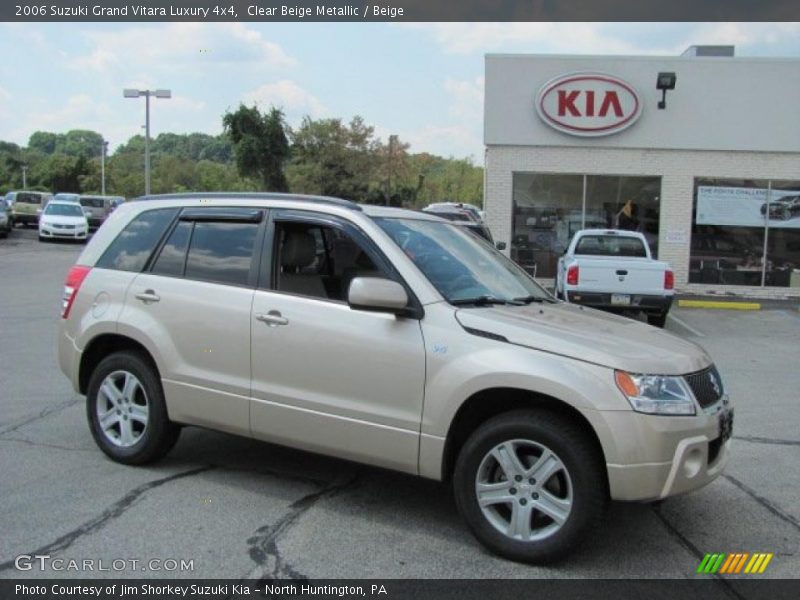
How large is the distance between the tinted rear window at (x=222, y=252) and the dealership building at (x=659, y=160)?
13.7m

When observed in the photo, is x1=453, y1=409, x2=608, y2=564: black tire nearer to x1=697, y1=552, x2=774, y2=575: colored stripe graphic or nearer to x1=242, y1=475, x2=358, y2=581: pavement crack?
x1=697, y1=552, x2=774, y2=575: colored stripe graphic

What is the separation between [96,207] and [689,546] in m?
38.4

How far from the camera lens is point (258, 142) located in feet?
156

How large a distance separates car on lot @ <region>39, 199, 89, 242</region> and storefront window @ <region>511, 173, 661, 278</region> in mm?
19662

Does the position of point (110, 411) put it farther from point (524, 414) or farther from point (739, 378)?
point (739, 378)

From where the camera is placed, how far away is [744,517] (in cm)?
451

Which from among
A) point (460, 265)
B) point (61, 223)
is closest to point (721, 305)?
point (460, 265)

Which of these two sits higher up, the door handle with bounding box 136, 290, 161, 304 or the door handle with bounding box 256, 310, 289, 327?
the door handle with bounding box 136, 290, 161, 304

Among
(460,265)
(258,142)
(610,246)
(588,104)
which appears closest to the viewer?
(460,265)

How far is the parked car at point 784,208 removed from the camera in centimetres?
1791

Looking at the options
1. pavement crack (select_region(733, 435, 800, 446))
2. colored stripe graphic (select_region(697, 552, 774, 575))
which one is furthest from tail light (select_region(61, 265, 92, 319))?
pavement crack (select_region(733, 435, 800, 446))

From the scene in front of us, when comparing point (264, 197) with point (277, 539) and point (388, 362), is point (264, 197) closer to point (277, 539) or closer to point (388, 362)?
point (388, 362)

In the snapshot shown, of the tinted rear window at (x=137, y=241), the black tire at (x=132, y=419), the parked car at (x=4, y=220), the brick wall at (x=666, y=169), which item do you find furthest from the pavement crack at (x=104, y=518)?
the parked car at (x=4, y=220)

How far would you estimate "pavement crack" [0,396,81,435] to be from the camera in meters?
6.00
